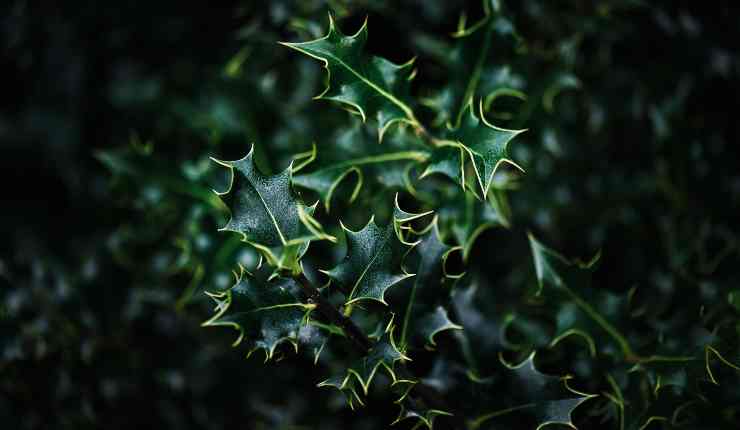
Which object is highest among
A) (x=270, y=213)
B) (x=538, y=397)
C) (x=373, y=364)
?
(x=270, y=213)

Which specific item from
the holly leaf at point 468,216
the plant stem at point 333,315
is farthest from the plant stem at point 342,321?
the holly leaf at point 468,216

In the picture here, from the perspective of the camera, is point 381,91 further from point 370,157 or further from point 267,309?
point 267,309

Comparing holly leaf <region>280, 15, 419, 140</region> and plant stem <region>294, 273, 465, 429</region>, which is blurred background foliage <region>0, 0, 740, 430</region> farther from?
plant stem <region>294, 273, 465, 429</region>

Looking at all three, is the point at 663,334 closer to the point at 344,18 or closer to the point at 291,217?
the point at 291,217

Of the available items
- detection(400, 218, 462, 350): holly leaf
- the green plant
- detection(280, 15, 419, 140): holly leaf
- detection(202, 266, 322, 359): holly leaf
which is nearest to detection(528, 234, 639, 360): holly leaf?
the green plant

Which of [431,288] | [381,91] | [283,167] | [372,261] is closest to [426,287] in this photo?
[431,288]

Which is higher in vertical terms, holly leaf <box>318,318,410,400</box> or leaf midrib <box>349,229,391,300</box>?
leaf midrib <box>349,229,391,300</box>
